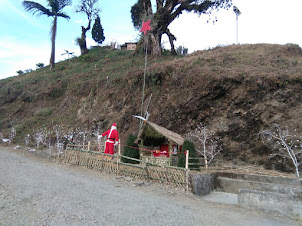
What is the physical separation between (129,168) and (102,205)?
3829 mm

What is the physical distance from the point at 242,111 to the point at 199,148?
10.6ft

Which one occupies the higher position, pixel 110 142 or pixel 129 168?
pixel 110 142

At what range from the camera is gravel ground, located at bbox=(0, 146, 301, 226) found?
493 cm

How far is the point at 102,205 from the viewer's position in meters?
5.87

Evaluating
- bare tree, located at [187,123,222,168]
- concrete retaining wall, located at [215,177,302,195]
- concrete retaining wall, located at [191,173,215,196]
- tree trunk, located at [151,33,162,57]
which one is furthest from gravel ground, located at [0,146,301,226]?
tree trunk, located at [151,33,162,57]

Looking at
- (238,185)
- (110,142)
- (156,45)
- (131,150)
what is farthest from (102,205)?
(156,45)

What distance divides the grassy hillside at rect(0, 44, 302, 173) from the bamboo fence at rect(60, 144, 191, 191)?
5.51 meters

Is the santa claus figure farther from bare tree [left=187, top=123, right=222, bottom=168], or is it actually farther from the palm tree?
the palm tree

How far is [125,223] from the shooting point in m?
4.91

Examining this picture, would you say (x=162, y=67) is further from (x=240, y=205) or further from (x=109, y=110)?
(x=240, y=205)

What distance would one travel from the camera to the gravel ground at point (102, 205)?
194 inches

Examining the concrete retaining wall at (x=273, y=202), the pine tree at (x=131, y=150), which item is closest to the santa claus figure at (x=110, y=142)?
the pine tree at (x=131, y=150)

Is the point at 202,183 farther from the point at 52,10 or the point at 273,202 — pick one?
the point at 52,10

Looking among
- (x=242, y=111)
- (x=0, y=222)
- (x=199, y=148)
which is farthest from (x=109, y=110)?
(x=0, y=222)
